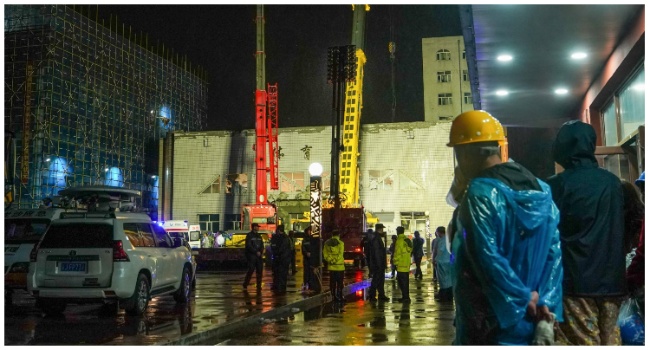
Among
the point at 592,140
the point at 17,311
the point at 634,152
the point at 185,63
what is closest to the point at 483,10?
the point at 634,152

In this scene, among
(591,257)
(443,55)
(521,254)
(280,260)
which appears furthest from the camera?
(443,55)

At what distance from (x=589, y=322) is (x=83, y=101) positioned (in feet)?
154

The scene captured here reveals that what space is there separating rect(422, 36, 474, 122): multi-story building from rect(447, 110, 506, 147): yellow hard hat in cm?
6342

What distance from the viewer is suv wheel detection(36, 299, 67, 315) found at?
37.1ft

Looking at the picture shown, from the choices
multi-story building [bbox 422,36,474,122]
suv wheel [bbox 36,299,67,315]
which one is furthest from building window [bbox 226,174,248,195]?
suv wheel [bbox 36,299,67,315]

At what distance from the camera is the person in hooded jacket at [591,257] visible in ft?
11.7

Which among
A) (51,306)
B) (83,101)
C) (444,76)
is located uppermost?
(444,76)

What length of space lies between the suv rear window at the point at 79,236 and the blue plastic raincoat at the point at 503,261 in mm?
9261

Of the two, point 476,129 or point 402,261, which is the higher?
point 476,129

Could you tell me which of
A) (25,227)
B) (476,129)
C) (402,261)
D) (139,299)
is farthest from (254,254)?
(476,129)

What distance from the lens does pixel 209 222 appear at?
49.3 m

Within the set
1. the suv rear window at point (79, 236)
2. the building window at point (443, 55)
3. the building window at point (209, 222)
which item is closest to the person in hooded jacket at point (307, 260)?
the suv rear window at point (79, 236)

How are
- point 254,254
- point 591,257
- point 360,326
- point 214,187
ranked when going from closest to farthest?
point 591,257
point 360,326
point 254,254
point 214,187

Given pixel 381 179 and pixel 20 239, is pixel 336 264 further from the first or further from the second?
pixel 381 179
